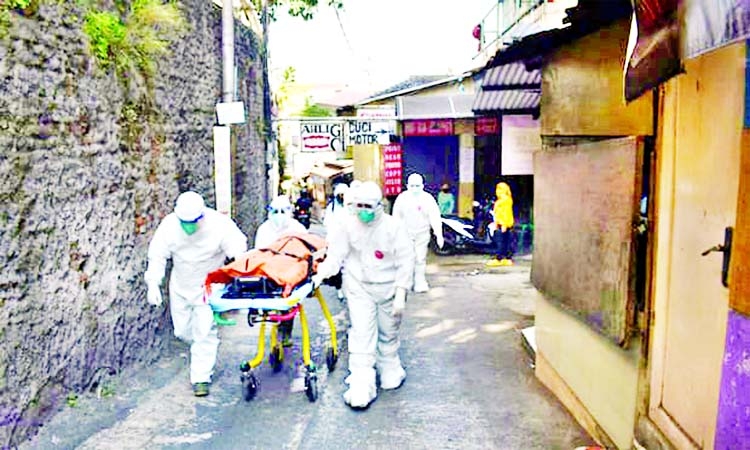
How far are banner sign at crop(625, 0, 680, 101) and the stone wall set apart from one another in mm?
3798

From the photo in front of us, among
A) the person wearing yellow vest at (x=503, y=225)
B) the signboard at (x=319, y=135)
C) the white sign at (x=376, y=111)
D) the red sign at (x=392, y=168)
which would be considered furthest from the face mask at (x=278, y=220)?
the white sign at (x=376, y=111)

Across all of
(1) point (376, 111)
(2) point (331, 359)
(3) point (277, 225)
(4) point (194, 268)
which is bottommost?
(2) point (331, 359)

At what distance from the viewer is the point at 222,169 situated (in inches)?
368

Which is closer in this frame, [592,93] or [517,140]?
[592,93]

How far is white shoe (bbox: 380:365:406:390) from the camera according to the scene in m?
6.59

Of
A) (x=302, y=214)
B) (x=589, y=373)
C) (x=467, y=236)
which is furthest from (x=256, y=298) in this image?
(x=302, y=214)

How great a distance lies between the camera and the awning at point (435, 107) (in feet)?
52.9

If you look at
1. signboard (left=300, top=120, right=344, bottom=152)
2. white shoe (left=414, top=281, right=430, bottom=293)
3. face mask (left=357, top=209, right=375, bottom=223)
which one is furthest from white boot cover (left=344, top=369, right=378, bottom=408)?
signboard (left=300, top=120, right=344, bottom=152)

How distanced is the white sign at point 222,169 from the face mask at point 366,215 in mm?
3343

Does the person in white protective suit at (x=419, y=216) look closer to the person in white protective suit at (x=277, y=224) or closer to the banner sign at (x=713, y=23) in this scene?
the person in white protective suit at (x=277, y=224)

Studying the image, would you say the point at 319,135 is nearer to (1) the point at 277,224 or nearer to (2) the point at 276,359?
(1) the point at 277,224

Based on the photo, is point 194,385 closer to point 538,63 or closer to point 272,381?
point 272,381

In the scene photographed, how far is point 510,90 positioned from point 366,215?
15.2 feet

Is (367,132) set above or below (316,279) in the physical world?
above
